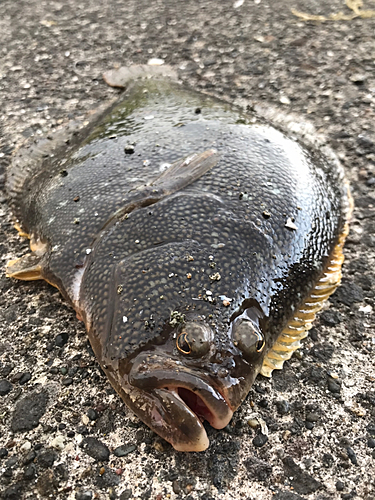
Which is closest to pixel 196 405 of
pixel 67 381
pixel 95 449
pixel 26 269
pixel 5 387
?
pixel 95 449

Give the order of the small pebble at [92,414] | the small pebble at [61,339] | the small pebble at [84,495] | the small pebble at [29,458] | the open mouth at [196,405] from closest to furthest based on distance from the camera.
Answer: the open mouth at [196,405], the small pebble at [84,495], the small pebble at [29,458], the small pebble at [92,414], the small pebble at [61,339]

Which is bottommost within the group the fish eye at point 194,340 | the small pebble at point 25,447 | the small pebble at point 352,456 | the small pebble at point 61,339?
the small pebble at point 352,456

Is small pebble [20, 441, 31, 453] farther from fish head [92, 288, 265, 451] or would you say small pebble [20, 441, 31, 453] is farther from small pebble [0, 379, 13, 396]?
fish head [92, 288, 265, 451]

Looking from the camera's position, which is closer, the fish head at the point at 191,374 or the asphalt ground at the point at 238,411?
the fish head at the point at 191,374

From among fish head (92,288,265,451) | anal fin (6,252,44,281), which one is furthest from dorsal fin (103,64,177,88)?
fish head (92,288,265,451)

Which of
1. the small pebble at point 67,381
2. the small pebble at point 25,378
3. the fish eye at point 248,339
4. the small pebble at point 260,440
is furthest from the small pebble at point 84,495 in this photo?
the fish eye at point 248,339

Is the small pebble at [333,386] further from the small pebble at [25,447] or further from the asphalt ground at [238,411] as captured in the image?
the small pebble at [25,447]

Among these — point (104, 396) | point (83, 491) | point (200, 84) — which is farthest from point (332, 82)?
point (83, 491)
